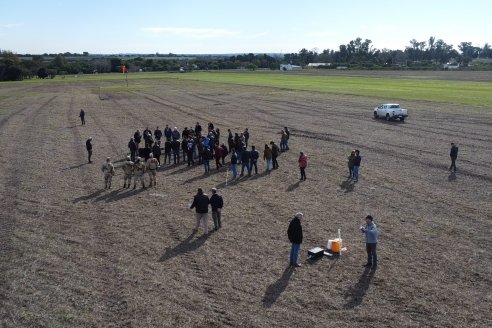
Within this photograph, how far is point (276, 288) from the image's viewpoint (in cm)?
1095

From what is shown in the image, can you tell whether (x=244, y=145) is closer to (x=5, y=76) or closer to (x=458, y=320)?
(x=458, y=320)

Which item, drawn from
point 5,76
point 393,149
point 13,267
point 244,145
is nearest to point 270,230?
point 13,267

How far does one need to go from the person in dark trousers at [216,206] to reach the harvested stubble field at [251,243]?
36cm

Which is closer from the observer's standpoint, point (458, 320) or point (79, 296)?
point (458, 320)

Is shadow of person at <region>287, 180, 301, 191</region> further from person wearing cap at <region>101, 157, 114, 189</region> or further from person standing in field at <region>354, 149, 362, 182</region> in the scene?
person wearing cap at <region>101, 157, 114, 189</region>

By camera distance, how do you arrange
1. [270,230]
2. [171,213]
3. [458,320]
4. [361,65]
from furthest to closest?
[361,65]
[171,213]
[270,230]
[458,320]

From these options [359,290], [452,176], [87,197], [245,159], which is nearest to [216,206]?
[359,290]

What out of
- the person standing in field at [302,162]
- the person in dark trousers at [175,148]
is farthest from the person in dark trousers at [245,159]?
the person in dark trousers at [175,148]

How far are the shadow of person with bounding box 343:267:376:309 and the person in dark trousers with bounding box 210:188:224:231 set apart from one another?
4783mm

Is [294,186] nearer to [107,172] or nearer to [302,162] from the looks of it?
[302,162]

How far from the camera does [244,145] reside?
22.9m

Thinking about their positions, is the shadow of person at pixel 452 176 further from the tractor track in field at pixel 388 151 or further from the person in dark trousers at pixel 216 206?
the person in dark trousers at pixel 216 206

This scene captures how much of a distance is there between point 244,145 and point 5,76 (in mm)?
113638

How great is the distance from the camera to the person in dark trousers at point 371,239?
11.7 m
